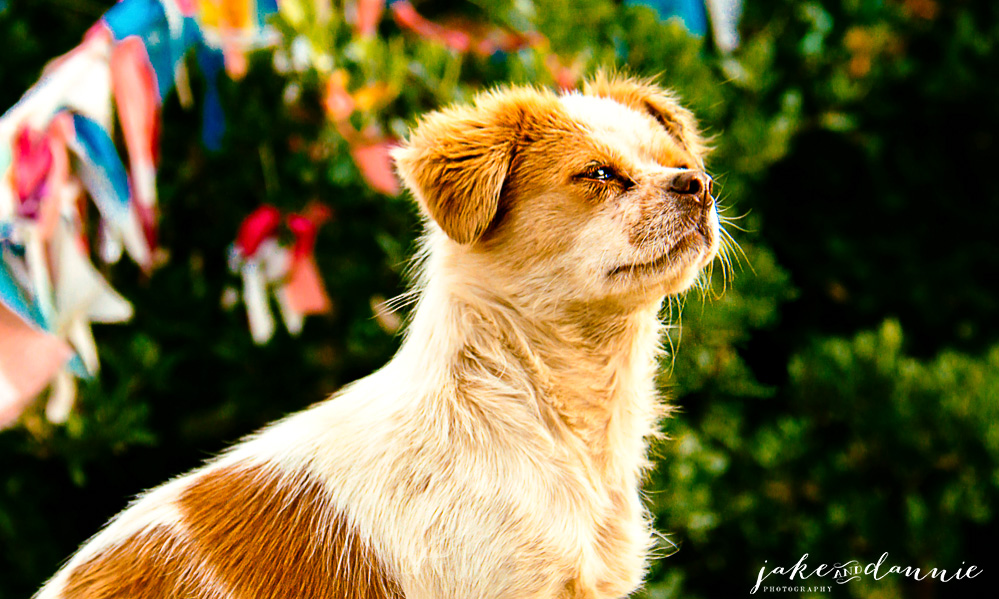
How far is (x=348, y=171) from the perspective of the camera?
2.31m

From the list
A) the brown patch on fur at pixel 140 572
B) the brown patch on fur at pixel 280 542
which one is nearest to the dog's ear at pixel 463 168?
the brown patch on fur at pixel 280 542

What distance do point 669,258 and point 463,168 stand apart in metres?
0.34

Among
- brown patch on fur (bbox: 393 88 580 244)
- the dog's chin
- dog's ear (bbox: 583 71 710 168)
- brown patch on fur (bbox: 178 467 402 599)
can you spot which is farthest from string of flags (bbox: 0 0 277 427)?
the dog's chin

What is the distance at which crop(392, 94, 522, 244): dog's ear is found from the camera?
131cm

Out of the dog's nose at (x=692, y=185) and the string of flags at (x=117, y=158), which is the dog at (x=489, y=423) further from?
the string of flags at (x=117, y=158)

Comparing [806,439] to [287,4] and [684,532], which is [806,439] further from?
[287,4]

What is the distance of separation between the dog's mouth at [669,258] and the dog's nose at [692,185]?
0.16ft

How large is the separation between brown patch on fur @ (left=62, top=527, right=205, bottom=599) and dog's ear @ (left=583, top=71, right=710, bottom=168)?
104cm

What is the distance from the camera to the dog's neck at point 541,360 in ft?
4.38

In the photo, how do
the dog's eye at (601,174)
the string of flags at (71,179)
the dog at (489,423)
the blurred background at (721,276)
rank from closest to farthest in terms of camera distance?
the dog at (489,423) → the dog's eye at (601,174) → the string of flags at (71,179) → the blurred background at (721,276)

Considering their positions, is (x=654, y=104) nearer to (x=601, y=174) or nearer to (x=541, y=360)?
Result: (x=601, y=174)

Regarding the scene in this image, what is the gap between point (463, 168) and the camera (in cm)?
132

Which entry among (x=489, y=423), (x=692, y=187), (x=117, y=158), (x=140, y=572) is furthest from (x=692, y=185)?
(x=117, y=158)

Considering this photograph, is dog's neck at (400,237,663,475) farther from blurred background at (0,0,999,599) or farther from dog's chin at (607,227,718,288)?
blurred background at (0,0,999,599)
